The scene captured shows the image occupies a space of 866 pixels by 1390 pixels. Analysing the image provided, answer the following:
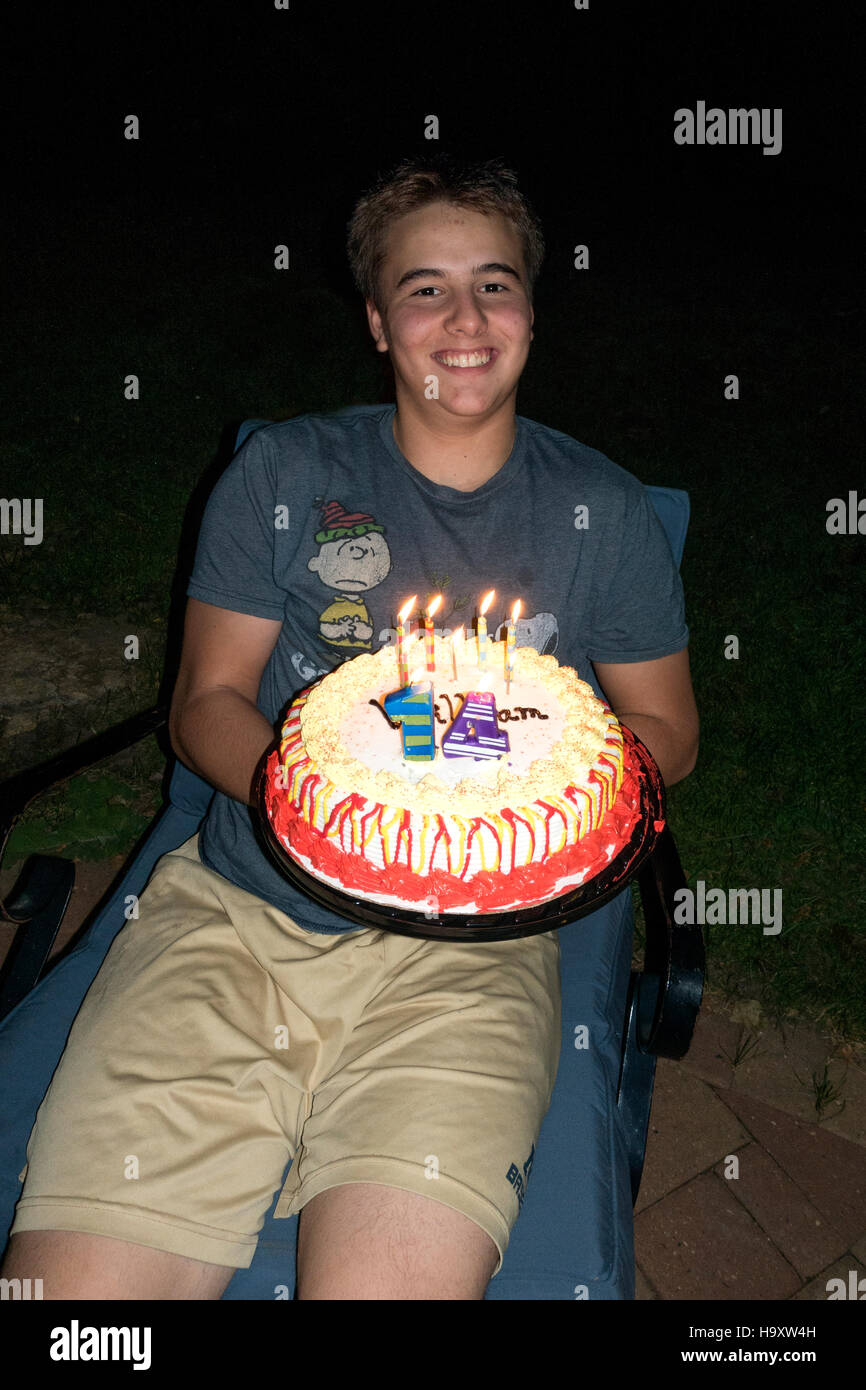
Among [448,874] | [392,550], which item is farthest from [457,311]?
[448,874]

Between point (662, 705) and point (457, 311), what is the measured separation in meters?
1.34

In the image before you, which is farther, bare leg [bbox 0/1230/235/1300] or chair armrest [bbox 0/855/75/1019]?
chair armrest [bbox 0/855/75/1019]

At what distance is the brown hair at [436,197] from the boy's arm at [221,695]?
3.63 ft

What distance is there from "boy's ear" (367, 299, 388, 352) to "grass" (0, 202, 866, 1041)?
3003mm

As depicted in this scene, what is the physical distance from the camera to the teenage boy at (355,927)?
85.7 inches

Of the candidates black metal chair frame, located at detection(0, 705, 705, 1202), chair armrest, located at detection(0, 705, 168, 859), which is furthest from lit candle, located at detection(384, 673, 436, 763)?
chair armrest, located at detection(0, 705, 168, 859)

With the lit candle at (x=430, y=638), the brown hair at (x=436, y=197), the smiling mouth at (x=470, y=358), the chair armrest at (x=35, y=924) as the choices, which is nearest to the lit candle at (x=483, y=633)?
the lit candle at (x=430, y=638)

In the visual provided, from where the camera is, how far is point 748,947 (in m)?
4.36

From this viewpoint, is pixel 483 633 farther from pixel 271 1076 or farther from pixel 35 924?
pixel 35 924

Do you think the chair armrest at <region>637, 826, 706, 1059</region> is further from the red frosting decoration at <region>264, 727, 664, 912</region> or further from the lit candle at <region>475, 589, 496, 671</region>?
the lit candle at <region>475, 589, 496, 671</region>

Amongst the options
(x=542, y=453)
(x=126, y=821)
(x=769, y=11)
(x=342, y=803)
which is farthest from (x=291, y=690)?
(x=769, y=11)

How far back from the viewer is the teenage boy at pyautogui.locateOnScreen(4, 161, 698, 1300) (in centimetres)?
218

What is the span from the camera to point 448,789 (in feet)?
7.28

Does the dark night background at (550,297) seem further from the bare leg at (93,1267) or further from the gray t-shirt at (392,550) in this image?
the bare leg at (93,1267)
